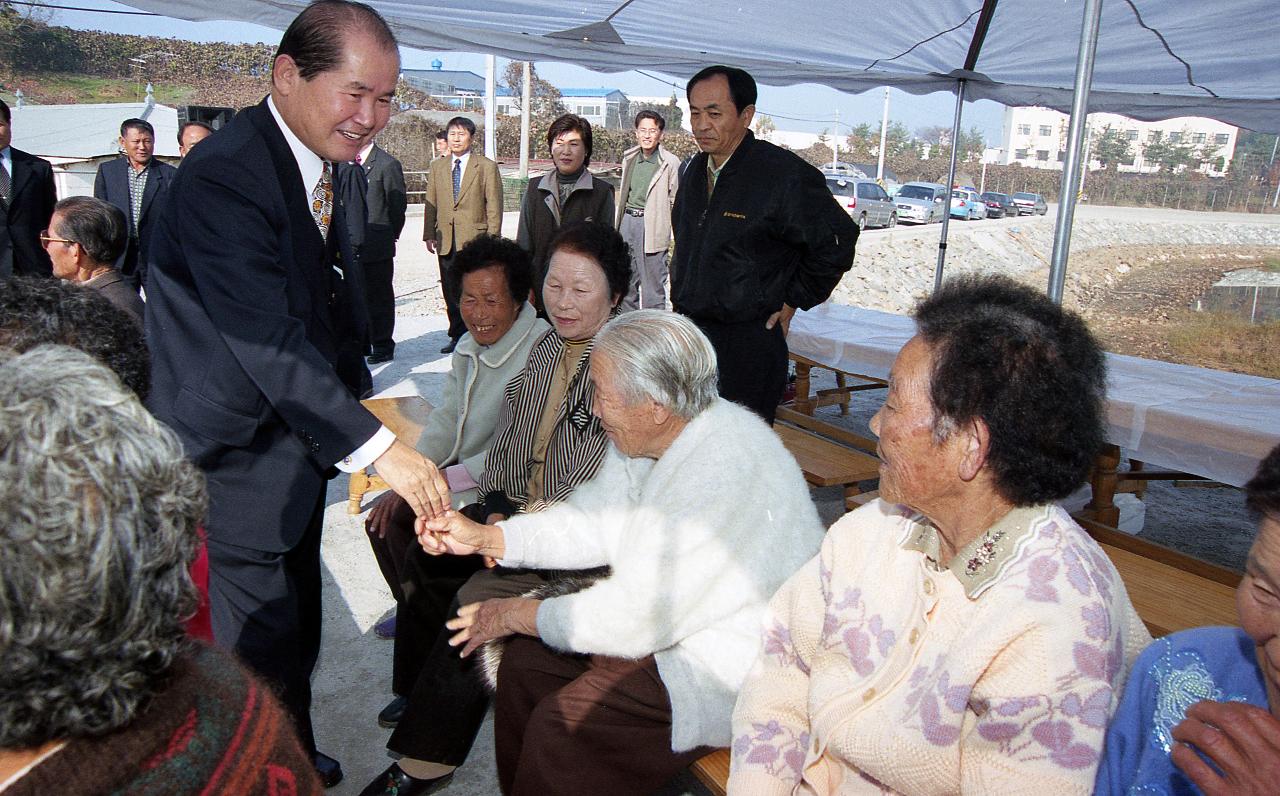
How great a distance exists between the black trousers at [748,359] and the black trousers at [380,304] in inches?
191

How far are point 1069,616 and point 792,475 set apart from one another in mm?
829

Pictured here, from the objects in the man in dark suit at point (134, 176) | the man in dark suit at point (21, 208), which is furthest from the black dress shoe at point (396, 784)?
the man in dark suit at point (134, 176)

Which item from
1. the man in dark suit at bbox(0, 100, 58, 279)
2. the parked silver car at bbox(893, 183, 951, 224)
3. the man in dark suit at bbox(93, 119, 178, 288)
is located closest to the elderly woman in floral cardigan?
the man in dark suit at bbox(0, 100, 58, 279)

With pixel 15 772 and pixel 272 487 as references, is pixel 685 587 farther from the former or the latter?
pixel 15 772

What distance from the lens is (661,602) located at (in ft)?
6.83

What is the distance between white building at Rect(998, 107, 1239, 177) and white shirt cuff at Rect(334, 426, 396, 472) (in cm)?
2599

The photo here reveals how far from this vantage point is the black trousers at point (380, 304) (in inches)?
316

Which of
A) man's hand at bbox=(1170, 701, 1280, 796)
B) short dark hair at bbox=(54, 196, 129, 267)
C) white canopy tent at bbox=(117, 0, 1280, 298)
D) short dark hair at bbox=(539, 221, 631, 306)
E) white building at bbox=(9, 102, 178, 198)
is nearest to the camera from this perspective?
man's hand at bbox=(1170, 701, 1280, 796)

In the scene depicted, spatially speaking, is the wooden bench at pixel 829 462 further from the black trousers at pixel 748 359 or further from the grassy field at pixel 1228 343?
the grassy field at pixel 1228 343

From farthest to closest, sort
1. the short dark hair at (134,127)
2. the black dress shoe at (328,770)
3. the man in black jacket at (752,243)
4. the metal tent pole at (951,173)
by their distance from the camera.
A: the short dark hair at (134,127) < the metal tent pole at (951,173) < the man in black jacket at (752,243) < the black dress shoe at (328,770)

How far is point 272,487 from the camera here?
2.19 m

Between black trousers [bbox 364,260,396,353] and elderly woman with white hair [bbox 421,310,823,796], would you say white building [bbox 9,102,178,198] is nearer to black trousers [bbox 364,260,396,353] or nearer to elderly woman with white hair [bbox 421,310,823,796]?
black trousers [bbox 364,260,396,353]

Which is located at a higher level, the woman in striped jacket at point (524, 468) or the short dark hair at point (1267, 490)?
the short dark hair at point (1267, 490)

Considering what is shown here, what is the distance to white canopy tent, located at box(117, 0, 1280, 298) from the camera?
4559 mm
